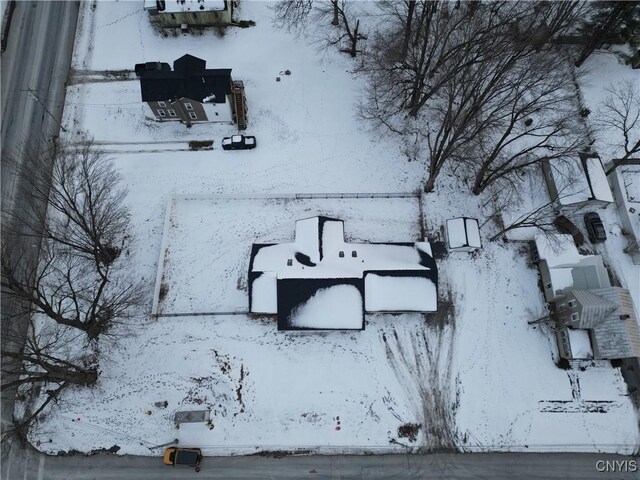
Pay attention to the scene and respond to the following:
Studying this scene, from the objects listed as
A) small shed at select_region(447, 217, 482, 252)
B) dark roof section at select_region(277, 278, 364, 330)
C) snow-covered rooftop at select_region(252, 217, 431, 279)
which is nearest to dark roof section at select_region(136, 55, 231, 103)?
snow-covered rooftop at select_region(252, 217, 431, 279)

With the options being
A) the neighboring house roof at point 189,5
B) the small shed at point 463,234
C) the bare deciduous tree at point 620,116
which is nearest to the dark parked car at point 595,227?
the bare deciduous tree at point 620,116

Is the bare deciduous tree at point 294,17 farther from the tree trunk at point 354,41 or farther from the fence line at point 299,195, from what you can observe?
the fence line at point 299,195

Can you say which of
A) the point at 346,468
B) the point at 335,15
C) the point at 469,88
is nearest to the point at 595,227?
the point at 469,88

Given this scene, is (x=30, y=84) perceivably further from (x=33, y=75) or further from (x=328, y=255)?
(x=328, y=255)

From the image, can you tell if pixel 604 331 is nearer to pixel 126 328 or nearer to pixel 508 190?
pixel 508 190

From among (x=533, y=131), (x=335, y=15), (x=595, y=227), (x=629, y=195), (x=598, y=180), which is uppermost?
(x=335, y=15)

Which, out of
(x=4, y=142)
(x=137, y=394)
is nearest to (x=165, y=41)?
(x=4, y=142)
